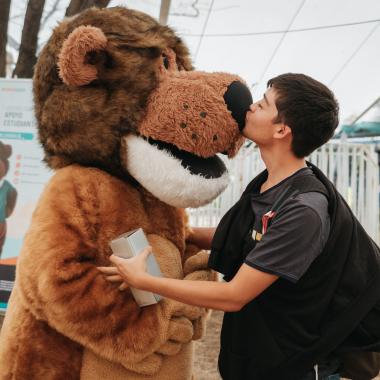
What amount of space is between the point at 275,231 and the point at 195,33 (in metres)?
5.54

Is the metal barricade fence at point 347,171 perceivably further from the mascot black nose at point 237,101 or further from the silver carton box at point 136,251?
the silver carton box at point 136,251

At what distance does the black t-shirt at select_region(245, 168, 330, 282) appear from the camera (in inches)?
47.8

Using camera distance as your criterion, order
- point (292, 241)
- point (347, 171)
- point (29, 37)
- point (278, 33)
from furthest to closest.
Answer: point (278, 33) < point (347, 171) < point (29, 37) < point (292, 241)

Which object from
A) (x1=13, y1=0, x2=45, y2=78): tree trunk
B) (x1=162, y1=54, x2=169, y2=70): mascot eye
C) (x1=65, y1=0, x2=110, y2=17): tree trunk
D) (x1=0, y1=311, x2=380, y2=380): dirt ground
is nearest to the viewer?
(x1=162, y1=54, x2=169, y2=70): mascot eye

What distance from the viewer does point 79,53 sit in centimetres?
133

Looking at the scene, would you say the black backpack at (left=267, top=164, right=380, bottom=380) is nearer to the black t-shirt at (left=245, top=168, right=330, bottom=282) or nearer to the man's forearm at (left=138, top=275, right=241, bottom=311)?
the black t-shirt at (left=245, top=168, right=330, bottom=282)

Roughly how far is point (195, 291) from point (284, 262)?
261 millimetres

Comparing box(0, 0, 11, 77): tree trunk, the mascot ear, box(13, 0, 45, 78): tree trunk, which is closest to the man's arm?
the mascot ear

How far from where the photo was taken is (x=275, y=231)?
1.24 metres

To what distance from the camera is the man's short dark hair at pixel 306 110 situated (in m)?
1.36

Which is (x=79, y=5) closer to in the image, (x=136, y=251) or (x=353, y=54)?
(x=136, y=251)

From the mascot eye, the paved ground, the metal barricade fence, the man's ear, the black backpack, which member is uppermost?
the mascot eye

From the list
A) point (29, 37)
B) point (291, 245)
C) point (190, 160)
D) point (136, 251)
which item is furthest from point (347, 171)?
point (136, 251)

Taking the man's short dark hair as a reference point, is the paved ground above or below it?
below
